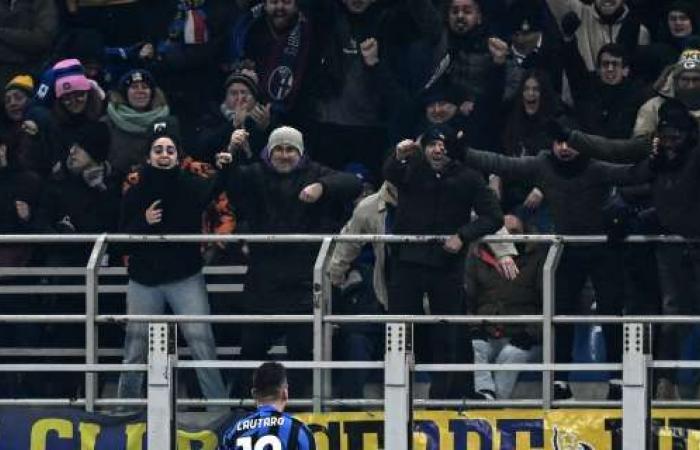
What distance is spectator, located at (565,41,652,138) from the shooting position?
18031 mm

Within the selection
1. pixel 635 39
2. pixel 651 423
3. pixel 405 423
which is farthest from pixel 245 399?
pixel 635 39

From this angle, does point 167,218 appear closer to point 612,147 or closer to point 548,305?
point 548,305

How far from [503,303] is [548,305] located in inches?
20.7

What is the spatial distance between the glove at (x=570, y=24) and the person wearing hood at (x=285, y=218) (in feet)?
8.49

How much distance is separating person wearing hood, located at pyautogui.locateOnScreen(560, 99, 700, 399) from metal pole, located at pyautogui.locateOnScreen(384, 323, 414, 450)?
1.89 metres

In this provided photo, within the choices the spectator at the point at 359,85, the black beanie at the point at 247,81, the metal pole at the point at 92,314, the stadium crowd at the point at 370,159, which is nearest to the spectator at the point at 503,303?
the stadium crowd at the point at 370,159

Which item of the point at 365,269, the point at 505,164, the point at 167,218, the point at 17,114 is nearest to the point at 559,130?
the point at 505,164

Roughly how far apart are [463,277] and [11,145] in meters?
4.06

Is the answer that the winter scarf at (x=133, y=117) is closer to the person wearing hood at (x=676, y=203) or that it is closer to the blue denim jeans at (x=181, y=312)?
the blue denim jeans at (x=181, y=312)

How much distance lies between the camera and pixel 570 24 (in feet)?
62.8

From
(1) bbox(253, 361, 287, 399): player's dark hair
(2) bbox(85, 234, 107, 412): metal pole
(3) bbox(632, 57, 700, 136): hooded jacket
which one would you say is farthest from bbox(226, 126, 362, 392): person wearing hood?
(1) bbox(253, 361, 287, 399): player's dark hair

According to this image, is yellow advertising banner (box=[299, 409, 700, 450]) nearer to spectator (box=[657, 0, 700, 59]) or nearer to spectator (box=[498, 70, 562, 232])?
spectator (box=[498, 70, 562, 232])

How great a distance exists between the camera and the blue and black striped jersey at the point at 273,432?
47.2 feet

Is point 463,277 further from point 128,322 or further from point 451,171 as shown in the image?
point 128,322
